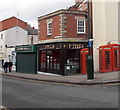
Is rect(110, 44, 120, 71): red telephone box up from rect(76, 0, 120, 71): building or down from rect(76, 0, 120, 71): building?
down

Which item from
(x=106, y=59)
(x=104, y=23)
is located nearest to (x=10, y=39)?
(x=104, y=23)

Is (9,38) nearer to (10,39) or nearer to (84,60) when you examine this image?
(10,39)

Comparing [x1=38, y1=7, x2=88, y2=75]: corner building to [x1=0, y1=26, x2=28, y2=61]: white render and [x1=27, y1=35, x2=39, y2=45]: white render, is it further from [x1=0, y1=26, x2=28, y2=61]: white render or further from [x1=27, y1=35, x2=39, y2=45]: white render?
[x1=27, y1=35, x2=39, y2=45]: white render

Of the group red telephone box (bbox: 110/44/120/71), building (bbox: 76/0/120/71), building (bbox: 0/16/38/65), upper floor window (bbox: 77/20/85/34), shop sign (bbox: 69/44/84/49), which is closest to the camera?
red telephone box (bbox: 110/44/120/71)

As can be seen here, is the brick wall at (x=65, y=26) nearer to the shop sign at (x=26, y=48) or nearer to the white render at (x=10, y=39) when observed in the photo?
the shop sign at (x=26, y=48)

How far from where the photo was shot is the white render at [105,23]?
2116 centimetres

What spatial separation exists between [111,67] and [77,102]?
37.7 feet

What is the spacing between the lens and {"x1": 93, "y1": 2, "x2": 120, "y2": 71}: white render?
833 inches

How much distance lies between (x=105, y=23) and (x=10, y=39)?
2409 cm

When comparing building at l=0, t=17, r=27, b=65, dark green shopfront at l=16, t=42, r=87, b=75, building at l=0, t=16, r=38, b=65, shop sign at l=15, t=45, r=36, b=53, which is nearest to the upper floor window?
dark green shopfront at l=16, t=42, r=87, b=75

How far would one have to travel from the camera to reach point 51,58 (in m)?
22.8

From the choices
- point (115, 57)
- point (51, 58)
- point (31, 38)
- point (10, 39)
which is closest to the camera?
point (115, 57)

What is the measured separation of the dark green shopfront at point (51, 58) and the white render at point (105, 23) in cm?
176

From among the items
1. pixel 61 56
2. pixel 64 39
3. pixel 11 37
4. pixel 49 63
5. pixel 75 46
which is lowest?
pixel 49 63
